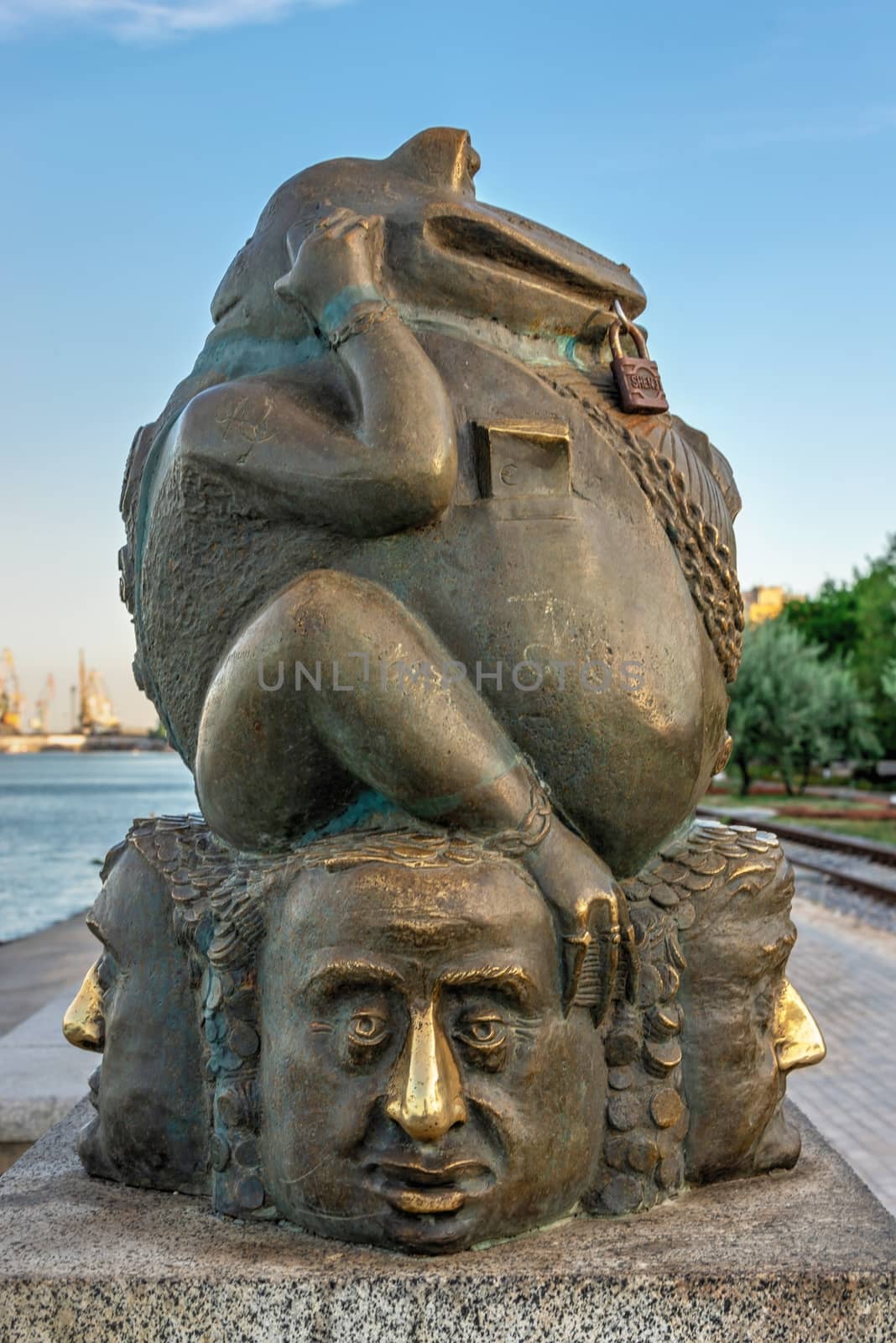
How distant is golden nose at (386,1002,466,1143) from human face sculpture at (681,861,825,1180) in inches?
24.1

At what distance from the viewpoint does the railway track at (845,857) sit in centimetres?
1212

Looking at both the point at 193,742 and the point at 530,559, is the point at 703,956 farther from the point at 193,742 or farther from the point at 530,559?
the point at 193,742

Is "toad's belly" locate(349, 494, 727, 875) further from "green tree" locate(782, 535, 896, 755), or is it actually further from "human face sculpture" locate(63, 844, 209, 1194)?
"green tree" locate(782, 535, 896, 755)

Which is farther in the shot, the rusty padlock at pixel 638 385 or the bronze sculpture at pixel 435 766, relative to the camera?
the rusty padlock at pixel 638 385

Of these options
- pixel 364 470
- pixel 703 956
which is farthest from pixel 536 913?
pixel 364 470

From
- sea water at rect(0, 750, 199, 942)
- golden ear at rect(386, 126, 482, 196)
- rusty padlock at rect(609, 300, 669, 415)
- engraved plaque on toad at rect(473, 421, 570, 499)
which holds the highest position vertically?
golden ear at rect(386, 126, 482, 196)

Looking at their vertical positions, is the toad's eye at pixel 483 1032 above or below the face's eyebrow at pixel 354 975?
below

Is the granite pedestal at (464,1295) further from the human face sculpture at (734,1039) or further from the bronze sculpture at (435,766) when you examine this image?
the human face sculpture at (734,1039)

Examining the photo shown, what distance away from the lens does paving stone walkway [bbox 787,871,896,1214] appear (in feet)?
15.8

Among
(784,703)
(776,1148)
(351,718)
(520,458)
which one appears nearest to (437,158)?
(520,458)

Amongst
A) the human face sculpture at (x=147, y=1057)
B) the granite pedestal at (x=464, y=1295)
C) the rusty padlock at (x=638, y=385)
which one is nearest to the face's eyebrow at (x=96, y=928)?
the human face sculpture at (x=147, y=1057)

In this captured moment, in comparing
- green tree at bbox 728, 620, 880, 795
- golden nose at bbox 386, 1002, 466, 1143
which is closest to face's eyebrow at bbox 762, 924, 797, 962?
golden nose at bbox 386, 1002, 466, 1143

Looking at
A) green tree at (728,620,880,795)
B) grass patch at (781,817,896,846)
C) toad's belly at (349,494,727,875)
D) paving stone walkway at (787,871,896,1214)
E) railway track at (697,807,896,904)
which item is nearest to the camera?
toad's belly at (349,494,727,875)

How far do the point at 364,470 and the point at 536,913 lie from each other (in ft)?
2.90
